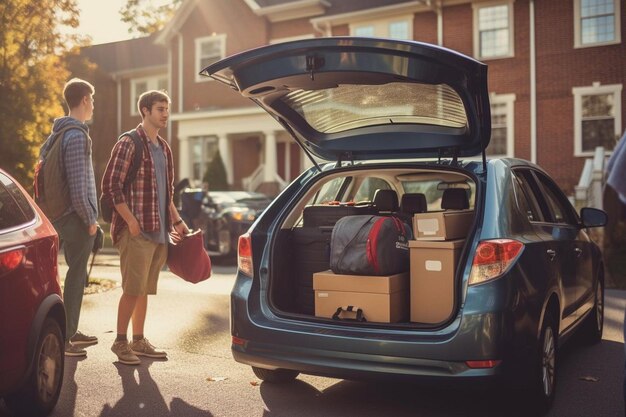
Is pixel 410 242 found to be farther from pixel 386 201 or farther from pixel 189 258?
pixel 189 258

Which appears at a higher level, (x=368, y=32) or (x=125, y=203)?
(x=368, y=32)

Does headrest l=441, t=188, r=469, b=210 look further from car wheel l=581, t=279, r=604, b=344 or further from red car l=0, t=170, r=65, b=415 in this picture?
red car l=0, t=170, r=65, b=415

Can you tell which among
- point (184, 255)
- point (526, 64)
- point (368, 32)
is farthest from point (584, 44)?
point (184, 255)

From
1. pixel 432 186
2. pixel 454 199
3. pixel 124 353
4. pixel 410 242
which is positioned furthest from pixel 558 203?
pixel 124 353

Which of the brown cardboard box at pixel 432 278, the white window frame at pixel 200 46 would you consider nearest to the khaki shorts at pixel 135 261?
the brown cardboard box at pixel 432 278

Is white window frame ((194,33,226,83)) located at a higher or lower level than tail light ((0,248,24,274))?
higher

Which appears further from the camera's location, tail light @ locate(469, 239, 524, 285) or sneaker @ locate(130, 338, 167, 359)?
sneaker @ locate(130, 338, 167, 359)

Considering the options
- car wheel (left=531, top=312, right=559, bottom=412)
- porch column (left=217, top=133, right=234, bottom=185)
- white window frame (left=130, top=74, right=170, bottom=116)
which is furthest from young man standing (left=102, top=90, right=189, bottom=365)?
white window frame (left=130, top=74, right=170, bottom=116)

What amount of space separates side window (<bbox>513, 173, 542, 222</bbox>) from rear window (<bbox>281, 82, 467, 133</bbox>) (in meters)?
0.52

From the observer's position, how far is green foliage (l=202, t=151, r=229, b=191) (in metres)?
26.6

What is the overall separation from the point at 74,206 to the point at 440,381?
123 inches

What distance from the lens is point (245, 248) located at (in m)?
5.03

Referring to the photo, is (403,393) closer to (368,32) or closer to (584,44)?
(584,44)

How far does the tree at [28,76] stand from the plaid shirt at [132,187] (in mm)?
9883
